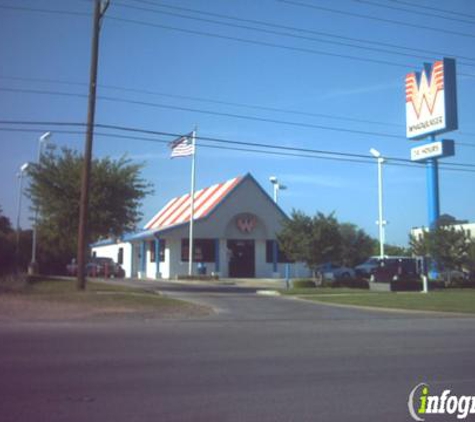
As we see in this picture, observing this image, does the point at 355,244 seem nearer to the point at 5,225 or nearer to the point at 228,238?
the point at 228,238

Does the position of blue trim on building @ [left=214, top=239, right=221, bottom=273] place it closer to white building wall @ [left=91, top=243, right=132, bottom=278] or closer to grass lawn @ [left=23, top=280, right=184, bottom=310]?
white building wall @ [left=91, top=243, right=132, bottom=278]

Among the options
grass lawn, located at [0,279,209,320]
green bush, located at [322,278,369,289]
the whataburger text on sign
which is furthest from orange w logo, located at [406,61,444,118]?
grass lawn, located at [0,279,209,320]

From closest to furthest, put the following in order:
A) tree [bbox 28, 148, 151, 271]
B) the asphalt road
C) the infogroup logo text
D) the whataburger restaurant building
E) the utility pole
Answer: the asphalt road, the infogroup logo text, the utility pole, tree [bbox 28, 148, 151, 271], the whataburger restaurant building

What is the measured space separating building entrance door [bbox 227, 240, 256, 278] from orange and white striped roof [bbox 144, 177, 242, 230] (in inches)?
131

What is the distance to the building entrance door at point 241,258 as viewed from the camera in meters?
46.7

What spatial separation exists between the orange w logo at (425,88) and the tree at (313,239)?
43.9ft

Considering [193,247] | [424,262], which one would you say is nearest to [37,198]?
[193,247]

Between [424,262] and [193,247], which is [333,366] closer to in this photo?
[424,262]

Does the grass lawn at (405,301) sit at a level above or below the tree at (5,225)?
below

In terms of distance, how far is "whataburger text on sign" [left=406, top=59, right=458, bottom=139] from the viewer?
3991 centimetres

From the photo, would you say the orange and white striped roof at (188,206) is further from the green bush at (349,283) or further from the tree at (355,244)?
the tree at (355,244)

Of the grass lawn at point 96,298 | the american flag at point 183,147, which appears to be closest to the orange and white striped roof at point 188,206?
the american flag at point 183,147

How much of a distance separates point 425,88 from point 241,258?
1850 centimetres

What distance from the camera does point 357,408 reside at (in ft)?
24.3
